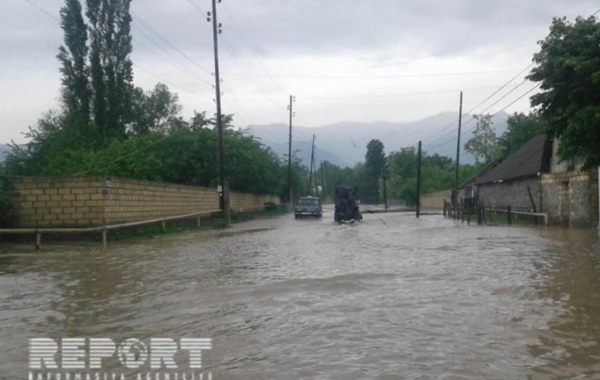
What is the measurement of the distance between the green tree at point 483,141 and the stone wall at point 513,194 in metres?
28.0

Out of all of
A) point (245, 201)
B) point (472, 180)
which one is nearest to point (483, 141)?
point (472, 180)

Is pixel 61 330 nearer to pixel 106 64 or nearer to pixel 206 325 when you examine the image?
pixel 206 325

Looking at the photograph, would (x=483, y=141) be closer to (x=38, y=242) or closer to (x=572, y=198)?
(x=572, y=198)

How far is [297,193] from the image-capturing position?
78500 millimetres

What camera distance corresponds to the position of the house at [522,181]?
2880 centimetres

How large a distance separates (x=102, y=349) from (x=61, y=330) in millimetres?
1148

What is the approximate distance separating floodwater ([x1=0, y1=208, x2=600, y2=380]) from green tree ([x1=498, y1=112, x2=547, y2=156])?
141ft

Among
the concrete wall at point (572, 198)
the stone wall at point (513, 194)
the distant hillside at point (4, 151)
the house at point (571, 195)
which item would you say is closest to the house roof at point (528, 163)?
the stone wall at point (513, 194)

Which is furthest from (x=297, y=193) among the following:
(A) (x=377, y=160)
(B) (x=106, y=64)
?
(A) (x=377, y=160)

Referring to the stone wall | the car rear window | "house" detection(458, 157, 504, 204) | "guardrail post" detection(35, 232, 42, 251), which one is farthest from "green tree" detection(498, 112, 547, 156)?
"guardrail post" detection(35, 232, 42, 251)

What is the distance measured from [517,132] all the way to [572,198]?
3648 centimetres

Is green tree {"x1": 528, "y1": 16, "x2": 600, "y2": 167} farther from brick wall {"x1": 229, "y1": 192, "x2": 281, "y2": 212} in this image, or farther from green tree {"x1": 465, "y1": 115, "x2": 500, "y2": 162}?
green tree {"x1": 465, "y1": 115, "x2": 500, "y2": 162}

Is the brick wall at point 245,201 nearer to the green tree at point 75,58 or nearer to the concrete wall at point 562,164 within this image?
the green tree at point 75,58

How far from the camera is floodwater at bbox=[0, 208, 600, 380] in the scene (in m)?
5.40
